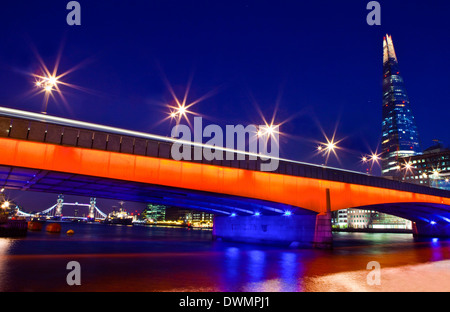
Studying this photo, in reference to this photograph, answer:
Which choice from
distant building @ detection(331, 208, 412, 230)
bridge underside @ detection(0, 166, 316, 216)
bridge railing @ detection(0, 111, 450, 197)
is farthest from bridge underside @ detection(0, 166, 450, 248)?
distant building @ detection(331, 208, 412, 230)

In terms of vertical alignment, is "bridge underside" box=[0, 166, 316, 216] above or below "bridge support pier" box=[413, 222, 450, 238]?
above

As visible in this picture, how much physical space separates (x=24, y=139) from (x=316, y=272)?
22858 mm

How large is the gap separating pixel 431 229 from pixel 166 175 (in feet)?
278

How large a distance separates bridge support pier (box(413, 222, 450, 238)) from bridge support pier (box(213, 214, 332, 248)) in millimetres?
60815

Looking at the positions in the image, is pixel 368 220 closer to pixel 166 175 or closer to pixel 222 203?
pixel 222 203

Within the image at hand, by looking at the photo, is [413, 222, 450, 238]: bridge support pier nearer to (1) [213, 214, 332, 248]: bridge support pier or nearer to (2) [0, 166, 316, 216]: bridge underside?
(1) [213, 214, 332, 248]: bridge support pier

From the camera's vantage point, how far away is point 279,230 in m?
44.0

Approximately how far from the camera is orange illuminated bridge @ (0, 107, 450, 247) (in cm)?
2336

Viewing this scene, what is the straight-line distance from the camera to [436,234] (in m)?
81.6

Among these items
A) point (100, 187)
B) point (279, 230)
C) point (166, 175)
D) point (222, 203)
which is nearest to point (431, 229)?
point (279, 230)

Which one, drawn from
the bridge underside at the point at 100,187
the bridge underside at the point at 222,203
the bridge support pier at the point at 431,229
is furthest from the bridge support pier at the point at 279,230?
the bridge support pier at the point at 431,229
